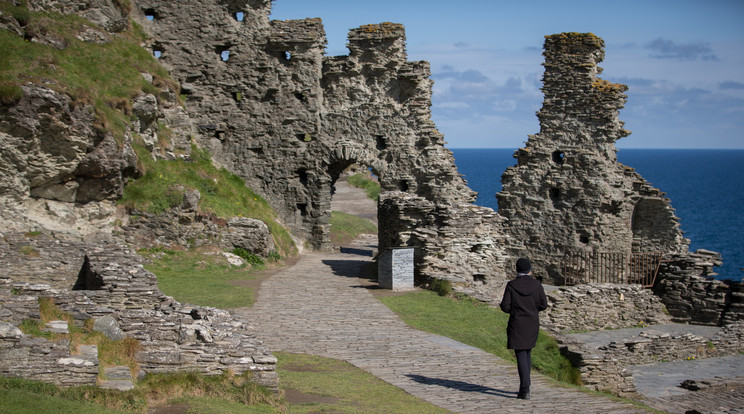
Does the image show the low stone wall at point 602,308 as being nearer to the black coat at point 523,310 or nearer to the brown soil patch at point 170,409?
the black coat at point 523,310

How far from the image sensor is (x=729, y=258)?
59000mm

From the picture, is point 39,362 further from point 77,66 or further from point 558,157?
point 558,157

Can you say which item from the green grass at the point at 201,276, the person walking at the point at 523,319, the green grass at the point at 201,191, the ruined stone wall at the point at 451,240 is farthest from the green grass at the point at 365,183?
the person walking at the point at 523,319

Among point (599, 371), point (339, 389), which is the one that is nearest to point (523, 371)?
point (339, 389)

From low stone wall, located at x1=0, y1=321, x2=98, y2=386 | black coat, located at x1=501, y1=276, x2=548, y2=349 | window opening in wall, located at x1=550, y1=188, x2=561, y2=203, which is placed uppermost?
window opening in wall, located at x1=550, y1=188, x2=561, y2=203

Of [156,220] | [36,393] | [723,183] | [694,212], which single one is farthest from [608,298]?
[723,183]

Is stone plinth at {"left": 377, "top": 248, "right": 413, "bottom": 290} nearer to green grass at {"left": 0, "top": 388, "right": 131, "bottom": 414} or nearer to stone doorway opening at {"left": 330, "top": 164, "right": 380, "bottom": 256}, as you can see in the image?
stone doorway opening at {"left": 330, "top": 164, "right": 380, "bottom": 256}

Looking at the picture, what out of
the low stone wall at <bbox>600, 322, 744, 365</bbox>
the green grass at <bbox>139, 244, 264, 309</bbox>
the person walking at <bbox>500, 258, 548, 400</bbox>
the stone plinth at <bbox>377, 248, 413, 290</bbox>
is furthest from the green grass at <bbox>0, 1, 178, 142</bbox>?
the low stone wall at <bbox>600, 322, 744, 365</bbox>

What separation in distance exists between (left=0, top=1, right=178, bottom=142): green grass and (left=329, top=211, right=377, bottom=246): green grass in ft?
33.1

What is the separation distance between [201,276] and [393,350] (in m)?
7.88

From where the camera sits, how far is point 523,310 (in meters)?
11.9

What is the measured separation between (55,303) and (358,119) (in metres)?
17.8

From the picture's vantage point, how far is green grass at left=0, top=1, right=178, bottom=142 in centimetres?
2034

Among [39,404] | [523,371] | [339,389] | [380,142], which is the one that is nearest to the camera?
[39,404]
